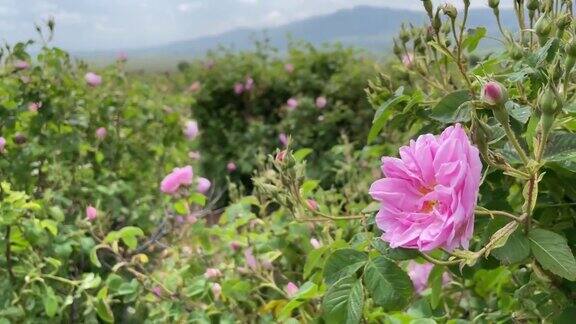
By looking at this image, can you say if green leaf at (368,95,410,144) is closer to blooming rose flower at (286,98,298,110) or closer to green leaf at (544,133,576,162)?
green leaf at (544,133,576,162)

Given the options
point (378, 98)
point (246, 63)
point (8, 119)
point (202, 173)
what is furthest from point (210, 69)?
point (378, 98)

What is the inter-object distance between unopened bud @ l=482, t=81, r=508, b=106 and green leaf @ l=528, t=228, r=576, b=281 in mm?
166

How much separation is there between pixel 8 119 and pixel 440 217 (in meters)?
1.89

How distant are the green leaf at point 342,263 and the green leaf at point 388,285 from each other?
26 mm

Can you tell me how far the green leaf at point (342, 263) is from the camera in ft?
2.86

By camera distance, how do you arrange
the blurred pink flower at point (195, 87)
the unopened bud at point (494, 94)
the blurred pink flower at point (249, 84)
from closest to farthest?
the unopened bud at point (494, 94), the blurred pink flower at point (195, 87), the blurred pink flower at point (249, 84)

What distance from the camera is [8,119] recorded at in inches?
89.0

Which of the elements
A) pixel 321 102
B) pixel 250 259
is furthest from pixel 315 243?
pixel 321 102

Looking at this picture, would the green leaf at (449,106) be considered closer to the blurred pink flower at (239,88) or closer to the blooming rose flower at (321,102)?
the blooming rose flower at (321,102)

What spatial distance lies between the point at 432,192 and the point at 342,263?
0.74ft

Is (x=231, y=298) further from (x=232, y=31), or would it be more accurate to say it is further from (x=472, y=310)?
(x=232, y=31)

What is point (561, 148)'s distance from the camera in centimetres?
75

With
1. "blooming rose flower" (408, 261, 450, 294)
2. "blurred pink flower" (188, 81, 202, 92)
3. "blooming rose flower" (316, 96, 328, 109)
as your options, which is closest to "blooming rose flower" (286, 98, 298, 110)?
"blooming rose flower" (316, 96, 328, 109)

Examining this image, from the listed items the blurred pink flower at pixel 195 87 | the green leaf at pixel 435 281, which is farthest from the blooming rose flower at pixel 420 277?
the blurred pink flower at pixel 195 87
